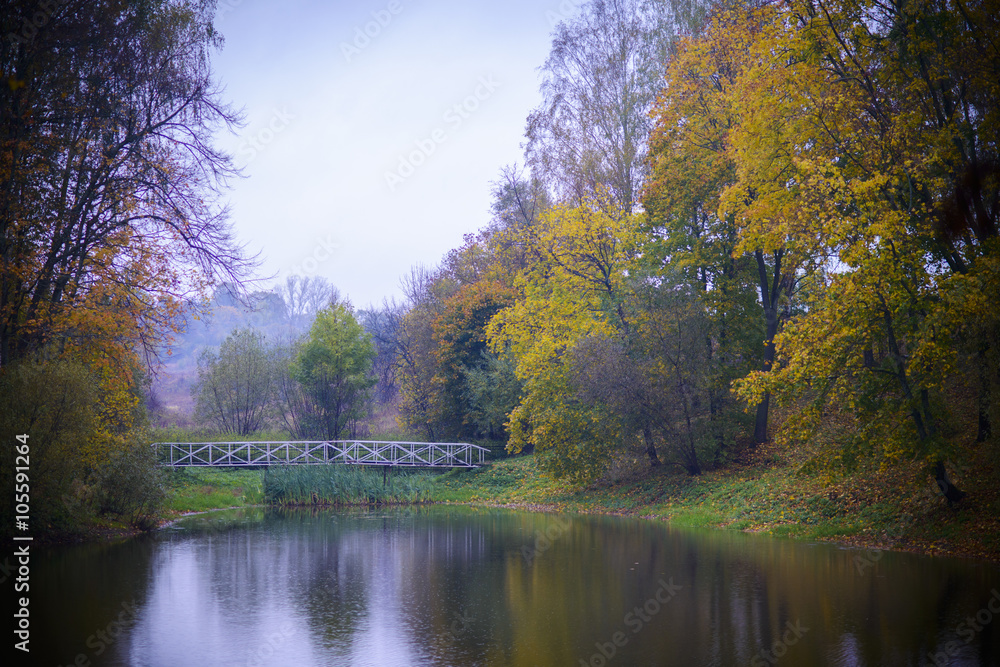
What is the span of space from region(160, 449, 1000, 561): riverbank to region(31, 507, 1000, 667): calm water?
114cm

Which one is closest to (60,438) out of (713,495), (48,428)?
(48,428)

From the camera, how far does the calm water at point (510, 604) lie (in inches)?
278

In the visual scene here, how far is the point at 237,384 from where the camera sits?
131 ft

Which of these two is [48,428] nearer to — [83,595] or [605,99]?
[83,595]

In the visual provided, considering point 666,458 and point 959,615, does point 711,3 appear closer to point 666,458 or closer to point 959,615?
point 666,458

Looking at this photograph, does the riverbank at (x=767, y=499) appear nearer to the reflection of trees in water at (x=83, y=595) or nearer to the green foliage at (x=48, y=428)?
the green foliage at (x=48, y=428)

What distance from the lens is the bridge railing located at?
30109mm

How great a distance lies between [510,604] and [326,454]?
75.4ft

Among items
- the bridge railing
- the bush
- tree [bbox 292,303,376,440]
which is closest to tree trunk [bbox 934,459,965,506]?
the bush

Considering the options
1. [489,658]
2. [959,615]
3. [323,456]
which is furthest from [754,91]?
[323,456]

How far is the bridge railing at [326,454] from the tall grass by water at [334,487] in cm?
451

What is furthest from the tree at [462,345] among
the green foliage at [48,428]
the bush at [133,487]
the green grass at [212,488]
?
the green foliage at [48,428]

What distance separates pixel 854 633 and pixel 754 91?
43.9 ft

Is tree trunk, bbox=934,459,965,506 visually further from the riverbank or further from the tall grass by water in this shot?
the tall grass by water
